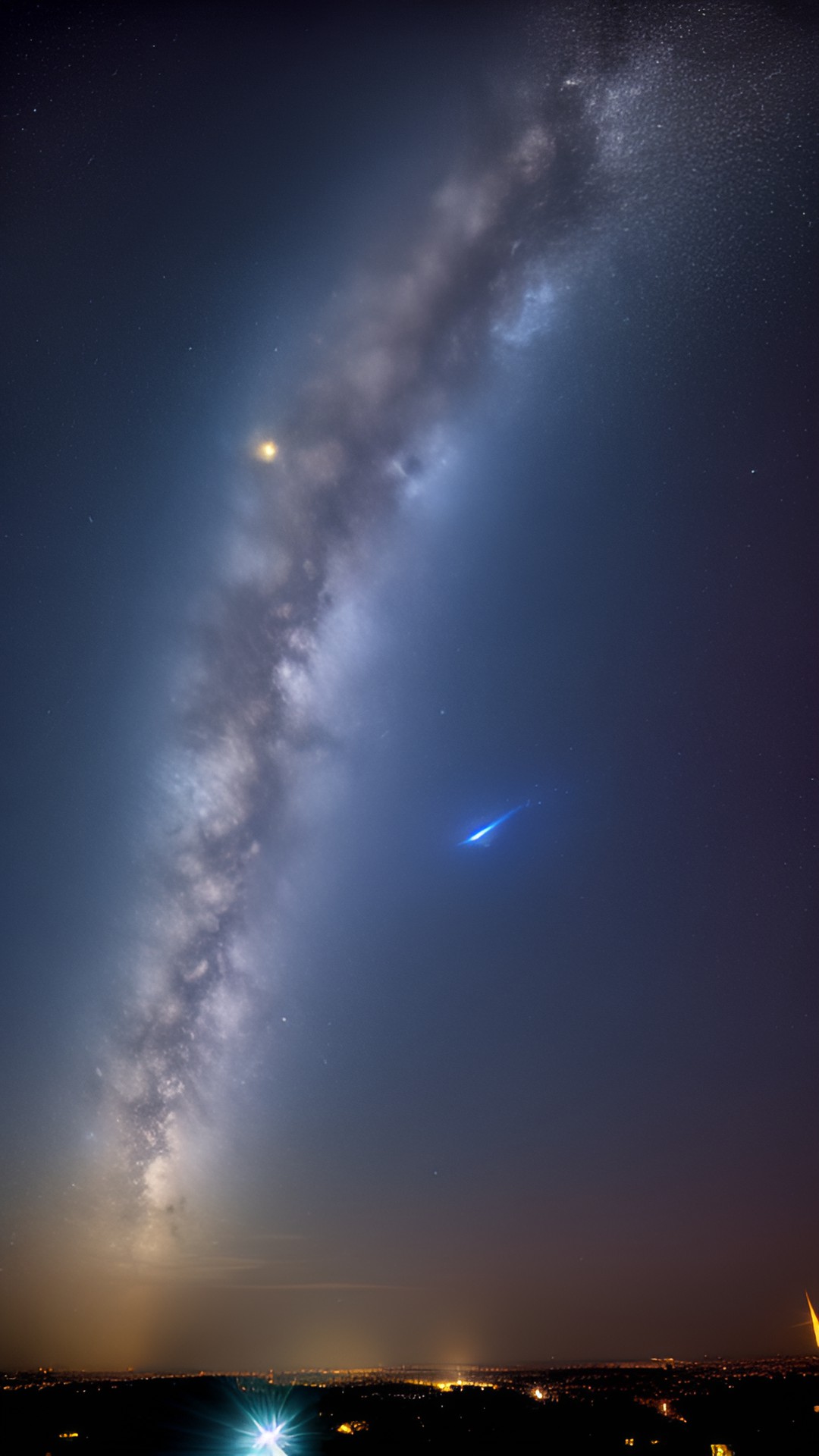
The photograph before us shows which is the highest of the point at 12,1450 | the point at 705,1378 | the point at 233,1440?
the point at 12,1450

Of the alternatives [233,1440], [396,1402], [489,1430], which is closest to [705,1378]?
[396,1402]

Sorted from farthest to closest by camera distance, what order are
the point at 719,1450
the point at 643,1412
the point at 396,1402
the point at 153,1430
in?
the point at 396,1402 → the point at 643,1412 → the point at 153,1430 → the point at 719,1450

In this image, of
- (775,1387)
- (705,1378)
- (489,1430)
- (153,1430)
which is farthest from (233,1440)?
(705,1378)

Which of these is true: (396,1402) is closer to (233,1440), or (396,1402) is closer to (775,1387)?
(233,1440)

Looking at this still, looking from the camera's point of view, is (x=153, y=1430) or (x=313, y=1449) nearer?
(x=313, y=1449)

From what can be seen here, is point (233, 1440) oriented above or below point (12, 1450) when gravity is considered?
below

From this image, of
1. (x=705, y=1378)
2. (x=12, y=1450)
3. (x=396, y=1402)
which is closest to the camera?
(x=12, y=1450)

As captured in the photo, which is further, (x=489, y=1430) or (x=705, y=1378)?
(x=705, y=1378)

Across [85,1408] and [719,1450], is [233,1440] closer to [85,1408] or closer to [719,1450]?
[85,1408]

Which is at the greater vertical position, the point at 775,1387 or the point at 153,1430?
the point at 153,1430
